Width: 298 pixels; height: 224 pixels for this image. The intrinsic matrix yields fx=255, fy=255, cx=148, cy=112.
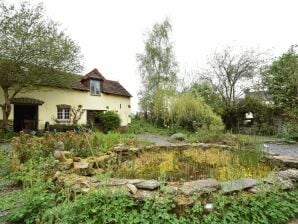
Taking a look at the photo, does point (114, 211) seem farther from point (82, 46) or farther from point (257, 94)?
point (257, 94)

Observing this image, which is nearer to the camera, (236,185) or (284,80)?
(236,185)

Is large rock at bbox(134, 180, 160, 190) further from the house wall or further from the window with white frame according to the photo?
the window with white frame

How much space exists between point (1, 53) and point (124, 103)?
44.9 ft

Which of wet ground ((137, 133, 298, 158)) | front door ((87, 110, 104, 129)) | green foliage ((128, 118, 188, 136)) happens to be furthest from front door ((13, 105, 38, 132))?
wet ground ((137, 133, 298, 158))

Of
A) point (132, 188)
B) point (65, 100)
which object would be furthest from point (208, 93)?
point (132, 188)

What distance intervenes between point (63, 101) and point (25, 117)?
2.78 m

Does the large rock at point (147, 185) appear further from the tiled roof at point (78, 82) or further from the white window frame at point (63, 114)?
the white window frame at point (63, 114)

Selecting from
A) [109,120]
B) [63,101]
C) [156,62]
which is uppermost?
[156,62]

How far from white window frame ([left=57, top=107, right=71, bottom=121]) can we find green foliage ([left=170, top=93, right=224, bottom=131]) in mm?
7953

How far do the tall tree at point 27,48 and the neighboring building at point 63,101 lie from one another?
1074mm

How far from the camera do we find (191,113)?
18.7m

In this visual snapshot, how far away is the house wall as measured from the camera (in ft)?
56.1

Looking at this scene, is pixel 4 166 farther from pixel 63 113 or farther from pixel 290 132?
pixel 290 132

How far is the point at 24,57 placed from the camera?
529 inches
